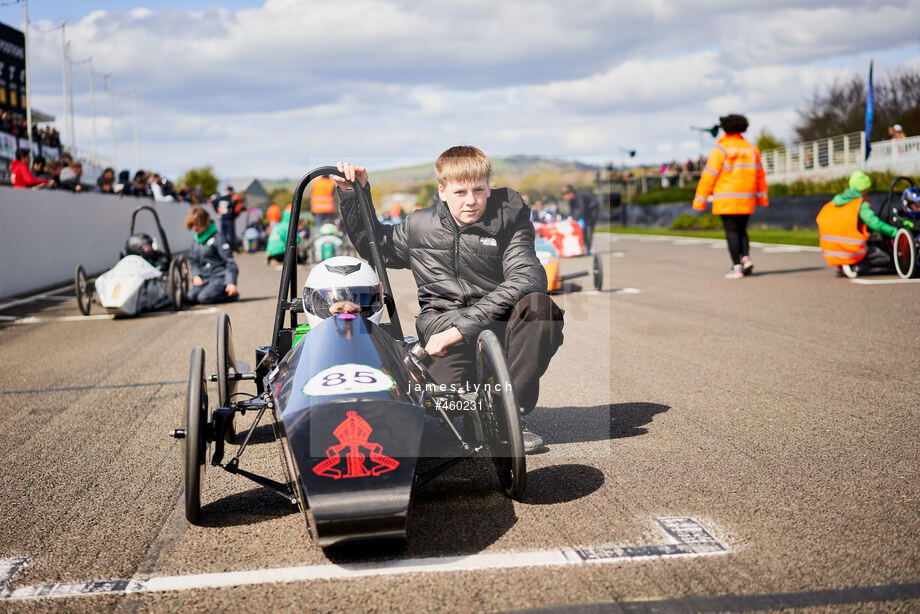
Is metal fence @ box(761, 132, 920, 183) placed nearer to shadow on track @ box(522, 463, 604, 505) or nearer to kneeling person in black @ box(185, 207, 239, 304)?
kneeling person in black @ box(185, 207, 239, 304)

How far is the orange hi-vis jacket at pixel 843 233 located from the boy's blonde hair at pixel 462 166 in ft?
27.9

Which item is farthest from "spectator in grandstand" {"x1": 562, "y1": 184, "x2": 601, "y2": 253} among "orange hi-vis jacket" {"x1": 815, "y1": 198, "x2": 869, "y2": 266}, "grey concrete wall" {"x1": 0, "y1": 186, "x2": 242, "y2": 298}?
"grey concrete wall" {"x1": 0, "y1": 186, "x2": 242, "y2": 298}

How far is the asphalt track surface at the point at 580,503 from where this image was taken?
2854 millimetres

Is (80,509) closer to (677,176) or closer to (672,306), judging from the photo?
(672,306)

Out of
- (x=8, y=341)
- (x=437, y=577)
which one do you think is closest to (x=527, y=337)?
(x=437, y=577)

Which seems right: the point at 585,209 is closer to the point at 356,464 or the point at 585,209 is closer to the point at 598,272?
the point at 598,272

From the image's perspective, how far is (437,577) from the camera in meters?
2.95

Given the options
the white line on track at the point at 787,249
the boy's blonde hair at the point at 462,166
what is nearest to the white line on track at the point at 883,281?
the white line on track at the point at 787,249

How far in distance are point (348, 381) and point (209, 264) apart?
9.97 m

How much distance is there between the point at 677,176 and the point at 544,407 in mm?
44084

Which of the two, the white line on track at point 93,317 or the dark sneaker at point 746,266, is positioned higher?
the dark sneaker at point 746,266

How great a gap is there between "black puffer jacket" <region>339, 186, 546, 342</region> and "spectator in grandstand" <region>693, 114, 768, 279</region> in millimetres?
8533

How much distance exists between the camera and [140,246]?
1193cm

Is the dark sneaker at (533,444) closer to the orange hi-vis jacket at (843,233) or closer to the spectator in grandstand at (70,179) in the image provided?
the orange hi-vis jacket at (843,233)
